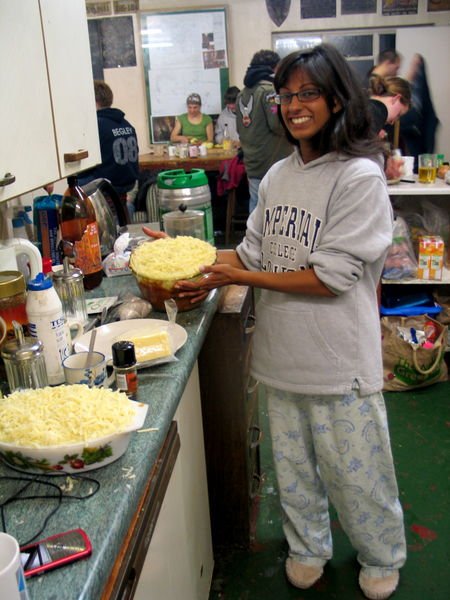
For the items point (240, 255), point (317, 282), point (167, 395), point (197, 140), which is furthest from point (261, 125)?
point (167, 395)

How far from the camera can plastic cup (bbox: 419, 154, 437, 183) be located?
10.2ft

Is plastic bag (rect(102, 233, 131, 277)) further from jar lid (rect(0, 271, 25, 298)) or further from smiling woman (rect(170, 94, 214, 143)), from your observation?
smiling woman (rect(170, 94, 214, 143))

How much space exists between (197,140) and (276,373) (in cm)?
581

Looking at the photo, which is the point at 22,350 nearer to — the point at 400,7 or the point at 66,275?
the point at 66,275

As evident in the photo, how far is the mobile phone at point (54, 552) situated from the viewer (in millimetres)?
727

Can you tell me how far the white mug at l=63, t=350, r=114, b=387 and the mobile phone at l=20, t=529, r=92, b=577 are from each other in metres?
0.39

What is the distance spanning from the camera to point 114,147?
4492mm

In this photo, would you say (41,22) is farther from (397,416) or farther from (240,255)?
(397,416)

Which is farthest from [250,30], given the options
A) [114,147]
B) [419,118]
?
[114,147]

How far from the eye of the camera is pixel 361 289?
151 cm

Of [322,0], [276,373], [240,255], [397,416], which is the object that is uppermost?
[322,0]

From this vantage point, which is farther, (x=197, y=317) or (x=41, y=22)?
(x=197, y=317)

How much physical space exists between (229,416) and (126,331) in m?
0.66

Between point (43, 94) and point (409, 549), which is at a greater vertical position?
point (43, 94)
